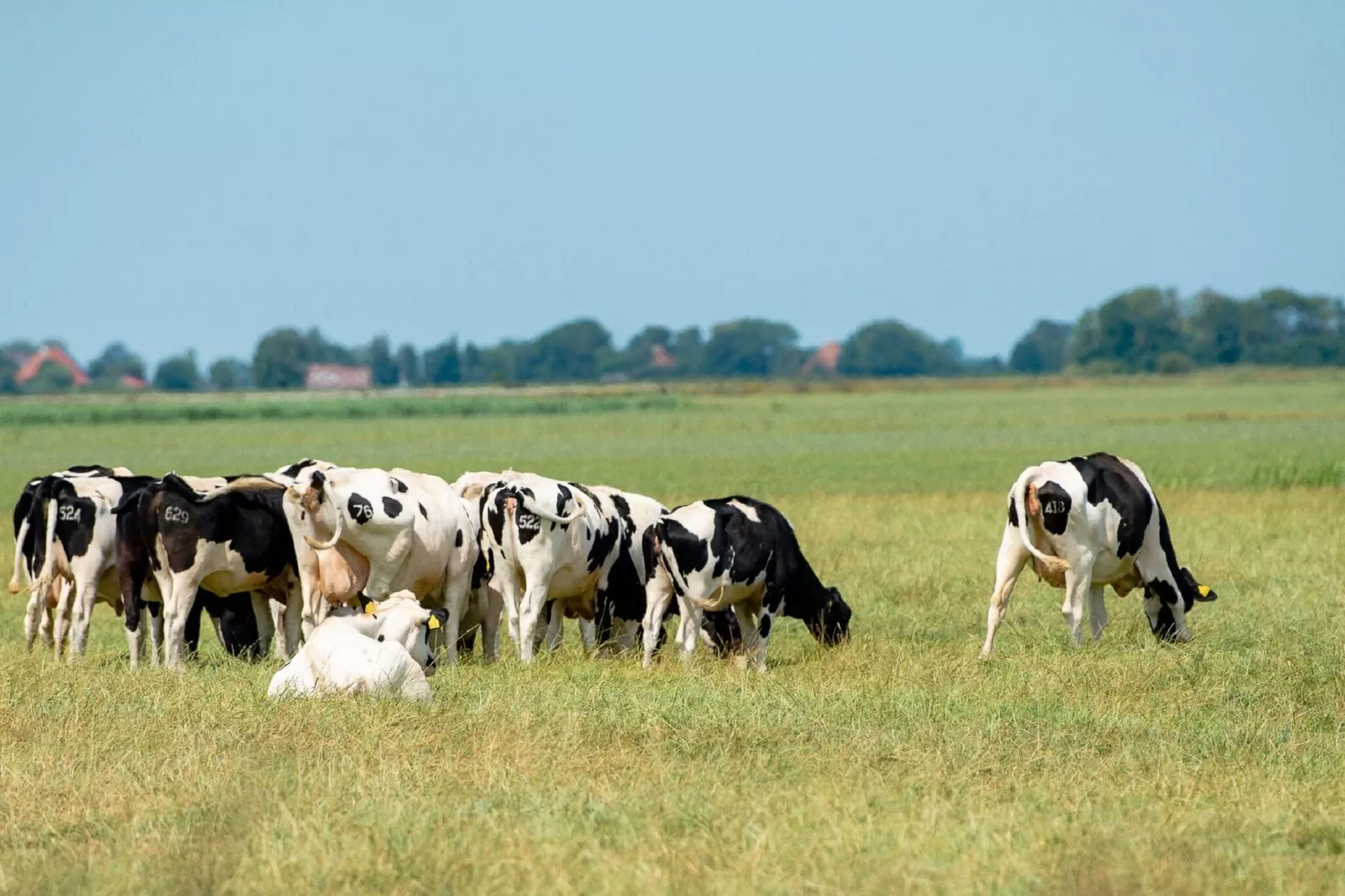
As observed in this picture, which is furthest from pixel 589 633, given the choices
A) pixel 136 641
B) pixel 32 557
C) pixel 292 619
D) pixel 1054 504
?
pixel 32 557

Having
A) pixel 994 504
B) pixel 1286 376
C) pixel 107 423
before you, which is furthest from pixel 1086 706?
pixel 1286 376

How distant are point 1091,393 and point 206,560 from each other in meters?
83.9

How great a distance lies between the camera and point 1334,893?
7.20 m

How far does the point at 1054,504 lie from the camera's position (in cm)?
1404

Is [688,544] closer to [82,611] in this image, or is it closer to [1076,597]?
[1076,597]

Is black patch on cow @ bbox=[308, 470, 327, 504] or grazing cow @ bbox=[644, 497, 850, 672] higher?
black patch on cow @ bbox=[308, 470, 327, 504]

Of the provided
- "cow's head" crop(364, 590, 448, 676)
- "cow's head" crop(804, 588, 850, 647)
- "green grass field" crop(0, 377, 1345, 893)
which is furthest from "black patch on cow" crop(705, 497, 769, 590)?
"cow's head" crop(364, 590, 448, 676)

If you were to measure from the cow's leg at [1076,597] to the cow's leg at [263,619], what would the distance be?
6.68 metres

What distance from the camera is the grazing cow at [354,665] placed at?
36.6 ft

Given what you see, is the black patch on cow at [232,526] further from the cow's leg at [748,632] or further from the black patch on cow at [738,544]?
the cow's leg at [748,632]

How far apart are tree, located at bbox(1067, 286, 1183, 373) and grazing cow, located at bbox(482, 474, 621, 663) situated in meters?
154

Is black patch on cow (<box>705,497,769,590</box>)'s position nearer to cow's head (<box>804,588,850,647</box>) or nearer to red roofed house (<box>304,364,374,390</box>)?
cow's head (<box>804,588,850,647</box>)

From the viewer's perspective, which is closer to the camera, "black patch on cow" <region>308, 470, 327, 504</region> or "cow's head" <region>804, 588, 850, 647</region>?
"black patch on cow" <region>308, 470, 327, 504</region>

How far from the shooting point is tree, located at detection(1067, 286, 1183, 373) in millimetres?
168250
